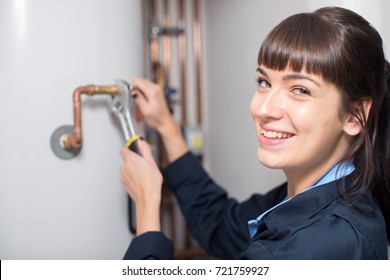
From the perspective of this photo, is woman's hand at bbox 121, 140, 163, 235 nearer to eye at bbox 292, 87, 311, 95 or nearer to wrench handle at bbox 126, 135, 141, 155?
wrench handle at bbox 126, 135, 141, 155

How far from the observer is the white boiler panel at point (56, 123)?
3.07 ft

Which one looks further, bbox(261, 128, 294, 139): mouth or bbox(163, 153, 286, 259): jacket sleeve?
bbox(163, 153, 286, 259): jacket sleeve

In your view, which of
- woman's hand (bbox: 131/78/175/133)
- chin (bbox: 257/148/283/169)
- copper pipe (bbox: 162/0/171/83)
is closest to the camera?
chin (bbox: 257/148/283/169)

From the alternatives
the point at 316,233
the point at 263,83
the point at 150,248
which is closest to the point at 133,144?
the point at 150,248

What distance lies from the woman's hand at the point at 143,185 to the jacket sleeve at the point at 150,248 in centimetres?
4

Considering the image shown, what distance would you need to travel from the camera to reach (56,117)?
3.21 ft

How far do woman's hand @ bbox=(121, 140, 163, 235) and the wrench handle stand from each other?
1 centimetres

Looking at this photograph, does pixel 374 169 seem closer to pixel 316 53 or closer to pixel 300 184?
pixel 300 184

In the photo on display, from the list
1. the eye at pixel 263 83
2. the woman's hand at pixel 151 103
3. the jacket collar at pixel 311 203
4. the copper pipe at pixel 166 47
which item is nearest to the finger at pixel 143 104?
the woman's hand at pixel 151 103

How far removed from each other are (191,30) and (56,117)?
0.71 m

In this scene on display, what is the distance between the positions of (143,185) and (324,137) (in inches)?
17.4

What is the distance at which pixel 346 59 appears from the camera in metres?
0.77

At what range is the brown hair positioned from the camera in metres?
0.77

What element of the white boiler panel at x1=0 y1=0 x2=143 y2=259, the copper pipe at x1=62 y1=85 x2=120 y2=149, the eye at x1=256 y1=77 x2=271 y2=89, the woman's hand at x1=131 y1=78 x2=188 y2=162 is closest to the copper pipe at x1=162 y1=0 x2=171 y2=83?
the woman's hand at x1=131 y1=78 x2=188 y2=162
